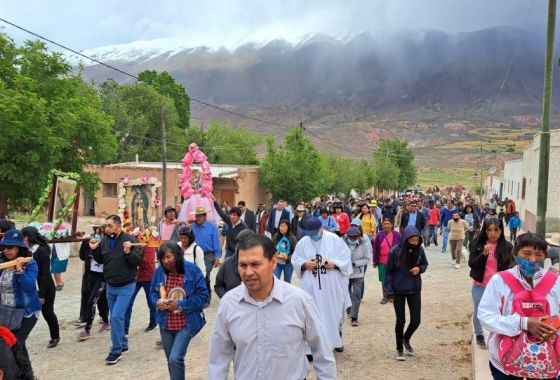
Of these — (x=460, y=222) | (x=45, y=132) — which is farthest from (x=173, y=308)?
(x=45, y=132)

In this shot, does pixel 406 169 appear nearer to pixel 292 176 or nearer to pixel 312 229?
pixel 292 176

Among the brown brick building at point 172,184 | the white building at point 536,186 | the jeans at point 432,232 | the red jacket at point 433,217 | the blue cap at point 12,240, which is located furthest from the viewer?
the brown brick building at point 172,184

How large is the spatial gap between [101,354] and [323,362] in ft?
17.4

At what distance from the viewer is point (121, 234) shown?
7.64 m

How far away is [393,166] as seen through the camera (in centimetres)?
7712

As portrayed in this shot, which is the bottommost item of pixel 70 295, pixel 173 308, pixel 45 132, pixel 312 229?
pixel 70 295

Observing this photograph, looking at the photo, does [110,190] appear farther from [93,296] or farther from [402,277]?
[402,277]

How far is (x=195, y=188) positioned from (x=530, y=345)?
13.4 meters

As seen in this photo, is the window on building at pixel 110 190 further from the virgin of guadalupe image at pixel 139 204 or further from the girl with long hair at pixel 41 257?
the girl with long hair at pixel 41 257

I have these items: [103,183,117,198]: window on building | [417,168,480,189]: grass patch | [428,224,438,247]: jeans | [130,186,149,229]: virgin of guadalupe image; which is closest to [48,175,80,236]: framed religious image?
[130,186,149,229]: virgin of guadalupe image

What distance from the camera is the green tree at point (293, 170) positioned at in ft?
119

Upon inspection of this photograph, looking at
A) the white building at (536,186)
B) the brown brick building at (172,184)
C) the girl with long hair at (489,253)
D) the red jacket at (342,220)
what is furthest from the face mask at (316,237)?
the brown brick building at (172,184)

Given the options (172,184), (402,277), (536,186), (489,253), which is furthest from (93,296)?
(536,186)

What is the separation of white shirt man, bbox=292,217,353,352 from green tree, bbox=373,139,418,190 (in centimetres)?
6442
